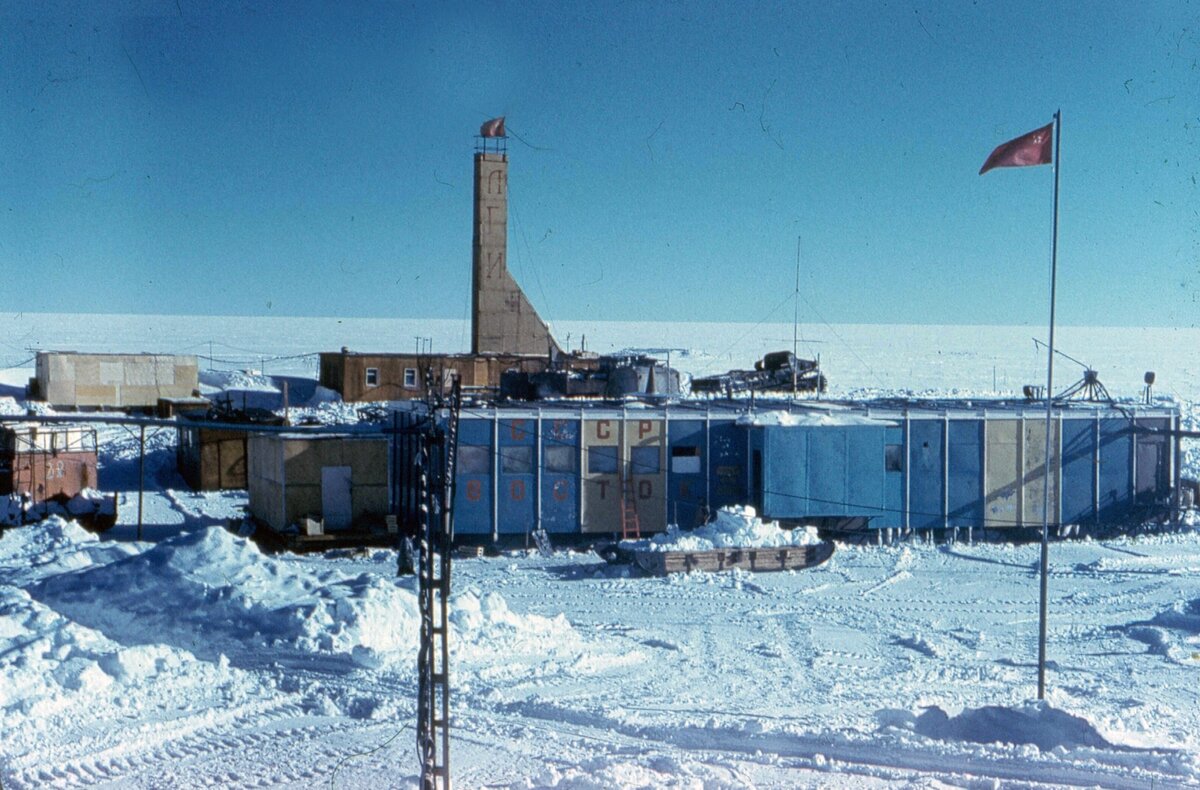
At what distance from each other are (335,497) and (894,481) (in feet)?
34.6

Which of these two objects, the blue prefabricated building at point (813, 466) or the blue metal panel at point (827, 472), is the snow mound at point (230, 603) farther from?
the blue metal panel at point (827, 472)

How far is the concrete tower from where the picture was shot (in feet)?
140

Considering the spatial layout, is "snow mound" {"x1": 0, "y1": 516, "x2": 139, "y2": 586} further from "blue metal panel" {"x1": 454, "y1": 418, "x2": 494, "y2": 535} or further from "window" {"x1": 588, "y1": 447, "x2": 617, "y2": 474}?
"window" {"x1": 588, "y1": 447, "x2": 617, "y2": 474}

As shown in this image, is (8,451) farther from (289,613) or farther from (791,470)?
(791,470)

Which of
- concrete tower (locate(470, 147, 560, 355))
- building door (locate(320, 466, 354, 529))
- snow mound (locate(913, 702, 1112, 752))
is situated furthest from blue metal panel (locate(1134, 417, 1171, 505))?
concrete tower (locate(470, 147, 560, 355))

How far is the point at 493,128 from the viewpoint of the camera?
43062 mm

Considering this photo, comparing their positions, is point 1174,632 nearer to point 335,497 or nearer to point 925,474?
point 925,474

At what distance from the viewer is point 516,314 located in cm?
4325

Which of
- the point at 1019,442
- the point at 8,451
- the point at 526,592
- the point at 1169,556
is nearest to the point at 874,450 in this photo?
the point at 1019,442

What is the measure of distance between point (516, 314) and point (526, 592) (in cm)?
2716

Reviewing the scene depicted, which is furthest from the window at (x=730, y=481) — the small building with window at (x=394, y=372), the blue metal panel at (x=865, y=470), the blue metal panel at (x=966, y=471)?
the small building with window at (x=394, y=372)

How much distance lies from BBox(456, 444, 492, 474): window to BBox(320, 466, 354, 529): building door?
2.33 metres

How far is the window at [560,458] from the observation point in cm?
2084

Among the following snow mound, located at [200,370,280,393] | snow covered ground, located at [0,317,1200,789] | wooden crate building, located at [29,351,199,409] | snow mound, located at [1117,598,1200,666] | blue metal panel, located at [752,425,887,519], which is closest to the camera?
snow covered ground, located at [0,317,1200,789]
